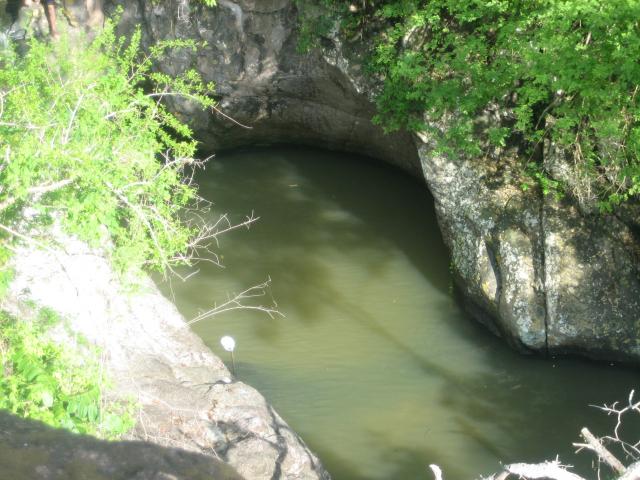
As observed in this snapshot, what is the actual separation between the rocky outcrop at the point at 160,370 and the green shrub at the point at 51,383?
0.60ft

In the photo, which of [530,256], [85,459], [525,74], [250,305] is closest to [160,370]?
[85,459]

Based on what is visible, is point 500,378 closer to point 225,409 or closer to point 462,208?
point 462,208

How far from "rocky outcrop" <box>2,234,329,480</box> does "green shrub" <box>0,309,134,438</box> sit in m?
0.18

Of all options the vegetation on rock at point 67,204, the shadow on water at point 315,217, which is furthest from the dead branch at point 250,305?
the vegetation on rock at point 67,204

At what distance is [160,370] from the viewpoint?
6.25 meters

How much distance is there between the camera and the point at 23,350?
5566mm

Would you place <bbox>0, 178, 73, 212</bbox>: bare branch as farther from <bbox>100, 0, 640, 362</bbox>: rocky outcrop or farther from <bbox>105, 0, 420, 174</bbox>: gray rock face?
<bbox>105, 0, 420, 174</bbox>: gray rock face

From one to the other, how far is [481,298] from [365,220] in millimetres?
2579

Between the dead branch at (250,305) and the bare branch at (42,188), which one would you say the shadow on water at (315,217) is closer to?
the dead branch at (250,305)

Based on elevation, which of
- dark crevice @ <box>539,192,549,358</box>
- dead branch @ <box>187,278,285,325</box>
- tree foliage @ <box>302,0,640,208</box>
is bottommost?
dead branch @ <box>187,278,285,325</box>

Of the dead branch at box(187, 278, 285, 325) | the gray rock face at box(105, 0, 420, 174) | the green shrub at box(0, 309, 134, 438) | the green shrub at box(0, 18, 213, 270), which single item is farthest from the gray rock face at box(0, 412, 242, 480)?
the gray rock face at box(105, 0, 420, 174)

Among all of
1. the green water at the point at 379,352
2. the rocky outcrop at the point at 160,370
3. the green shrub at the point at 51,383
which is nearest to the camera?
the green shrub at the point at 51,383

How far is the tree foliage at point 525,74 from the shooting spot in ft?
21.2

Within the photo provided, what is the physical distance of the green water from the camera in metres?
6.81
